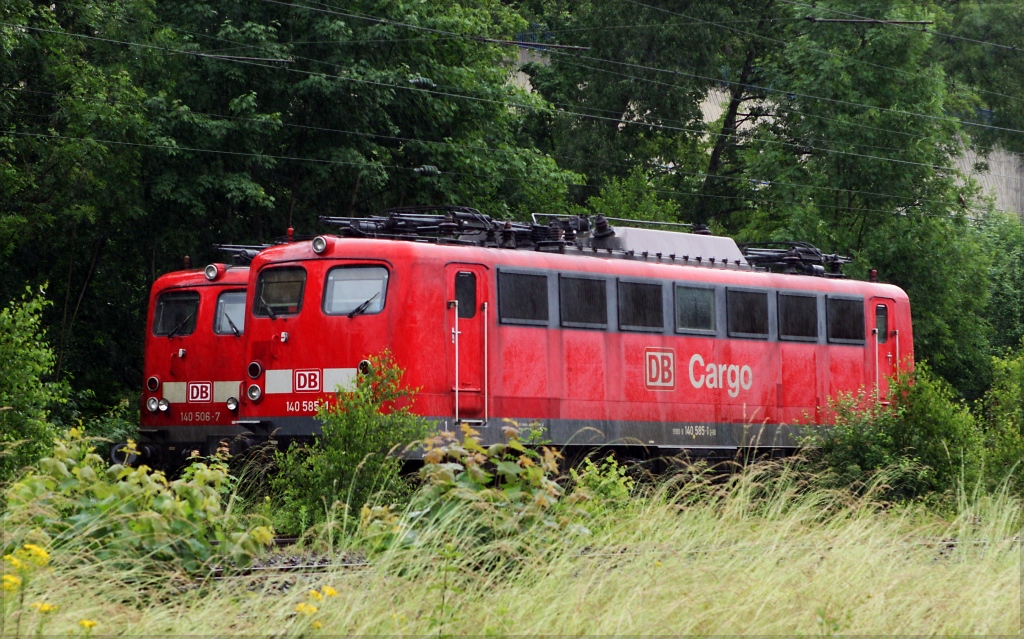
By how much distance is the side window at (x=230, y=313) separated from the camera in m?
19.3

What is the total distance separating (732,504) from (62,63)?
14.7m

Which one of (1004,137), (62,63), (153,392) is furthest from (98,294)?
(1004,137)

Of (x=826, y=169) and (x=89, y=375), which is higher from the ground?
(x=826, y=169)

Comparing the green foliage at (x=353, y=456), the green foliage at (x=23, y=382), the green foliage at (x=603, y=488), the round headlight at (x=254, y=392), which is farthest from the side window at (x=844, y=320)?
the green foliage at (x=23, y=382)

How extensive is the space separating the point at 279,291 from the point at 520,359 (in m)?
2.90

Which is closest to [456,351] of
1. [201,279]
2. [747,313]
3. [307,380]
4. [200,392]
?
[307,380]

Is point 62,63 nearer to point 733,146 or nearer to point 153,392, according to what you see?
point 153,392

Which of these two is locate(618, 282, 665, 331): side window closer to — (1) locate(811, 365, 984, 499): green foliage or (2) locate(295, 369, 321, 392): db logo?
(1) locate(811, 365, 984, 499): green foliage

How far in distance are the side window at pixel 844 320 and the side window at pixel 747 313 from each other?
156 cm

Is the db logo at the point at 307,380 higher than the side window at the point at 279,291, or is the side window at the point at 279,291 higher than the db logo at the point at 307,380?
the side window at the point at 279,291

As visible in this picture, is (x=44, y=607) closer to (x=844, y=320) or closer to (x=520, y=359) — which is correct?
(x=520, y=359)

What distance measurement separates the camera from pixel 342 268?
52.5ft

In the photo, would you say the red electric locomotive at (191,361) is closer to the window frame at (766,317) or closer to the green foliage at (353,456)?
the green foliage at (353,456)

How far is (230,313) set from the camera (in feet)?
63.8
